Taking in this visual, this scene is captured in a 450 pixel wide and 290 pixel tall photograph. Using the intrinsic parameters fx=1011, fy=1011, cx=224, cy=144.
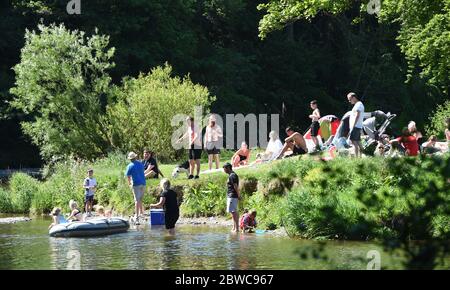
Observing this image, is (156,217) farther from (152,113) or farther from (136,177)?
(152,113)

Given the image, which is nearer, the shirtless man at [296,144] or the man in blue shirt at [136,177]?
the man in blue shirt at [136,177]

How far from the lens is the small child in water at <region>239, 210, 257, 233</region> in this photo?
23.1 meters

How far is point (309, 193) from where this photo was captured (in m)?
21.7

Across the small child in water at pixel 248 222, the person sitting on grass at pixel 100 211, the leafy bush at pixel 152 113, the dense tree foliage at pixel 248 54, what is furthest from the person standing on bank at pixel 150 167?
the dense tree foliage at pixel 248 54

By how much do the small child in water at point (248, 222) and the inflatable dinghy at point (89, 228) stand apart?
2.84m

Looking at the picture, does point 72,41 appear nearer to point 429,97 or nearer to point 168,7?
point 168,7

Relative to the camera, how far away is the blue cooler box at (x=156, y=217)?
24.1 metres

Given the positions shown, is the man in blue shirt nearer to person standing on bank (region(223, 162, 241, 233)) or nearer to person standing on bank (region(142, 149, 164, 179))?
person standing on bank (region(142, 149, 164, 179))

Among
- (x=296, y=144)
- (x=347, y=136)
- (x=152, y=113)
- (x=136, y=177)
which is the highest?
(x=152, y=113)

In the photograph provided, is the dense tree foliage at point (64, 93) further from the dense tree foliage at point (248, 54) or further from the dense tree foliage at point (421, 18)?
the dense tree foliage at point (248, 54)

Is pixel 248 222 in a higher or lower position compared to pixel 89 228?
higher

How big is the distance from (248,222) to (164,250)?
3.59 meters

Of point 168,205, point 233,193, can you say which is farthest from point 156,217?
point 233,193
